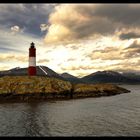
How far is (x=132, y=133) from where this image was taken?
23594mm

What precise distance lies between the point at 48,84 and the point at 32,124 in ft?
118

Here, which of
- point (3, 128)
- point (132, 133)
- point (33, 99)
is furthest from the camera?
point (33, 99)

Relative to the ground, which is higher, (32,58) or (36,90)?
(32,58)

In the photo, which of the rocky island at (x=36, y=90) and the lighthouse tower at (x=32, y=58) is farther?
the lighthouse tower at (x=32, y=58)

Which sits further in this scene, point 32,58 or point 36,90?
point 36,90

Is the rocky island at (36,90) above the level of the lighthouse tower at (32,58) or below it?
below

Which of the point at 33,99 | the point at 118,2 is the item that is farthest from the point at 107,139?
the point at 33,99

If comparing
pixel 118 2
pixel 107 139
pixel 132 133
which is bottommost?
pixel 132 133

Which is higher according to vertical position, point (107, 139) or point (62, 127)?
point (107, 139)

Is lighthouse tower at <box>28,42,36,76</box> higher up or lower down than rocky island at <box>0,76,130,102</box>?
higher up

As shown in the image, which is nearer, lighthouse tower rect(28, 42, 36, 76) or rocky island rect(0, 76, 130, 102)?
rocky island rect(0, 76, 130, 102)

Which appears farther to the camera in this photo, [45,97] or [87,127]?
[45,97]

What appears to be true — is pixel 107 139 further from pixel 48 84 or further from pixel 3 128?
pixel 48 84

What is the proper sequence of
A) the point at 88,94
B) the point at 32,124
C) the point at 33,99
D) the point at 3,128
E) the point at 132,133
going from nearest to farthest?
the point at 132,133, the point at 3,128, the point at 32,124, the point at 33,99, the point at 88,94
